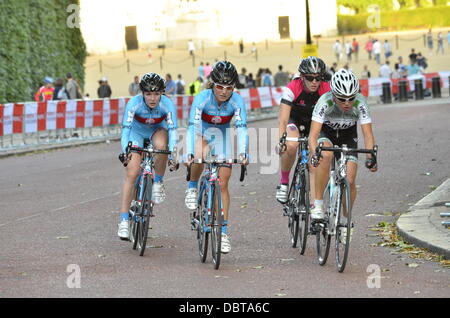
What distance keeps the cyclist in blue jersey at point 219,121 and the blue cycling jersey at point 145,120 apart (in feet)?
1.79

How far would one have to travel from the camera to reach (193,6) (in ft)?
282

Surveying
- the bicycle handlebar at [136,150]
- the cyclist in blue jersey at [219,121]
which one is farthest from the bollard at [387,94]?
the cyclist in blue jersey at [219,121]

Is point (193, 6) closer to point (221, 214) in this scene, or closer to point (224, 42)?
point (224, 42)

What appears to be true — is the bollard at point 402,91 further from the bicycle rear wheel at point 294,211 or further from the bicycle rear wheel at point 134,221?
the bicycle rear wheel at point 134,221

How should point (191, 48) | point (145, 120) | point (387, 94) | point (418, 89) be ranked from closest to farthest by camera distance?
point (145, 120), point (387, 94), point (418, 89), point (191, 48)

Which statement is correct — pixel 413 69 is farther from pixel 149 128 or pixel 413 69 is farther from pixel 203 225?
pixel 203 225

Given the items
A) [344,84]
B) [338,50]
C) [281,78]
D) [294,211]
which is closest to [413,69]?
[281,78]

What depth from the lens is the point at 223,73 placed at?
10.4 meters

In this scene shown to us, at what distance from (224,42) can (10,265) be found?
7558 centimetres

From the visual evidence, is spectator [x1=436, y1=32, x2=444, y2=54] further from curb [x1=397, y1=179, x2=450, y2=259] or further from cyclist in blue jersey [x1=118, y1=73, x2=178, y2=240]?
cyclist in blue jersey [x1=118, y1=73, x2=178, y2=240]

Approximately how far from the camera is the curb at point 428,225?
10586mm

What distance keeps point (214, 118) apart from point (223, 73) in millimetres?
525

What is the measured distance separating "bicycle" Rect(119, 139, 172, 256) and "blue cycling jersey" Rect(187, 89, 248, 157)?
1.79 ft

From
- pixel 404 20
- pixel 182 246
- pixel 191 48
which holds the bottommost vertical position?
pixel 182 246
